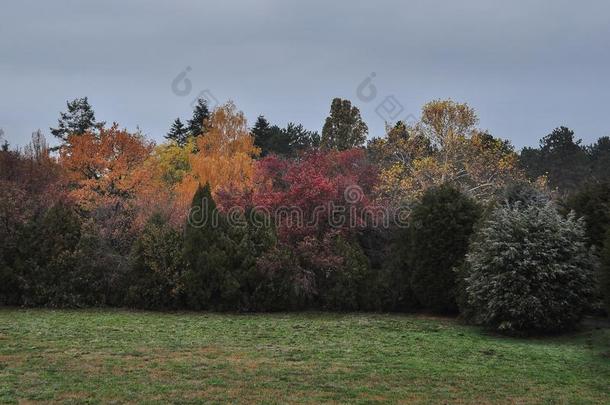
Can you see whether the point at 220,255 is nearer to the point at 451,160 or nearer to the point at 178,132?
the point at 451,160

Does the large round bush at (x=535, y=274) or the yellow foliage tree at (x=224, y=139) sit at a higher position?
the yellow foliage tree at (x=224, y=139)

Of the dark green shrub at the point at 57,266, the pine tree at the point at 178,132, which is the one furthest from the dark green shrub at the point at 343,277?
the pine tree at the point at 178,132

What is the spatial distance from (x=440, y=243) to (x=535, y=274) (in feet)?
13.6

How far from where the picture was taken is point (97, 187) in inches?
1133

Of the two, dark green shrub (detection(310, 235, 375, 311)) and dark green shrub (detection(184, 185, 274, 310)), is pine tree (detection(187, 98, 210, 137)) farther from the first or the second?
dark green shrub (detection(310, 235, 375, 311))

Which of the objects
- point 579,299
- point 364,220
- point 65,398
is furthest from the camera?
point 364,220

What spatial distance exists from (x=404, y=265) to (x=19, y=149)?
72.2 ft

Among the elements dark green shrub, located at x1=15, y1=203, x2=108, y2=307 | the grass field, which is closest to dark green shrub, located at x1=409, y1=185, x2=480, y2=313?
the grass field

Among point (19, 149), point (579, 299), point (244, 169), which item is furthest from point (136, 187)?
point (579, 299)

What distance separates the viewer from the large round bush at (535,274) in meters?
12.3

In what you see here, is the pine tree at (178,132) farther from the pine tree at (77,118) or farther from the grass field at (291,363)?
the grass field at (291,363)

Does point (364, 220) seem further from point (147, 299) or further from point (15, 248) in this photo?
point (15, 248)

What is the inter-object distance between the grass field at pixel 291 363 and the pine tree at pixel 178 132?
34.1 metres

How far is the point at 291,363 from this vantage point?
8.92 metres
